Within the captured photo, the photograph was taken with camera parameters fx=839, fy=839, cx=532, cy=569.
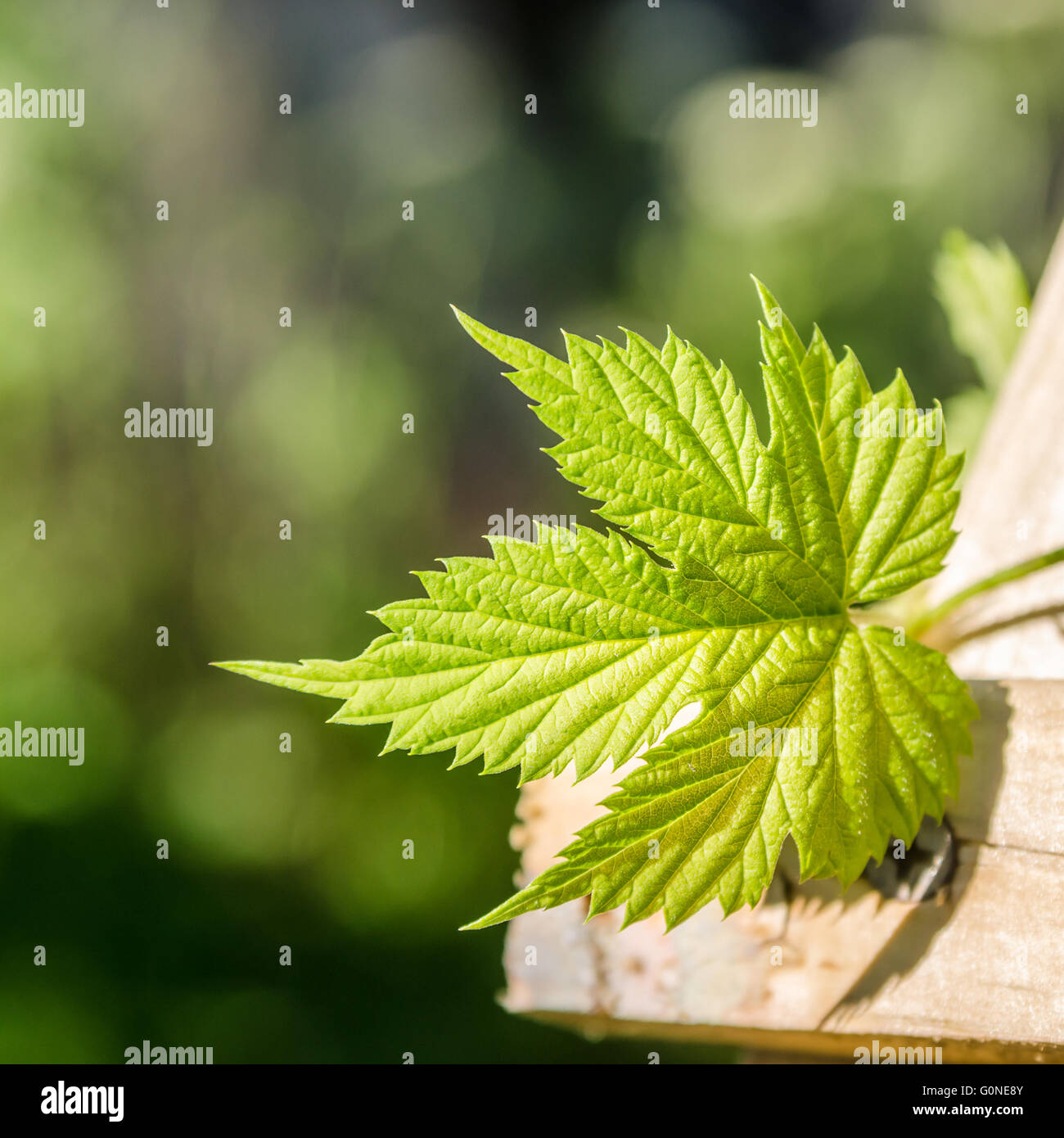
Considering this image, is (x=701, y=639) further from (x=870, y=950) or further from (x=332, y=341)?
(x=332, y=341)

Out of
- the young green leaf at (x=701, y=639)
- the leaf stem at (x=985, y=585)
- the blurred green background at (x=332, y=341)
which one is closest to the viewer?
the young green leaf at (x=701, y=639)

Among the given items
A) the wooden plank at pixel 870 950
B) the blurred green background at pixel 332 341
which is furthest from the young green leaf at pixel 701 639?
the blurred green background at pixel 332 341

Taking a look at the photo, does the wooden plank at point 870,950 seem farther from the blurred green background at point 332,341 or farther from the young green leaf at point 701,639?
the blurred green background at point 332,341

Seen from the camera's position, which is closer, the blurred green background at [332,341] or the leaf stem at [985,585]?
the leaf stem at [985,585]

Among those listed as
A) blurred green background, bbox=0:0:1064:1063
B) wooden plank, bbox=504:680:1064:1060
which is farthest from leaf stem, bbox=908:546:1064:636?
blurred green background, bbox=0:0:1064:1063

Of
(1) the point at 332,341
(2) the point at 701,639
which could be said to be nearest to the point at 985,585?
(2) the point at 701,639

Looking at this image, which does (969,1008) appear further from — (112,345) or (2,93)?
(2,93)
